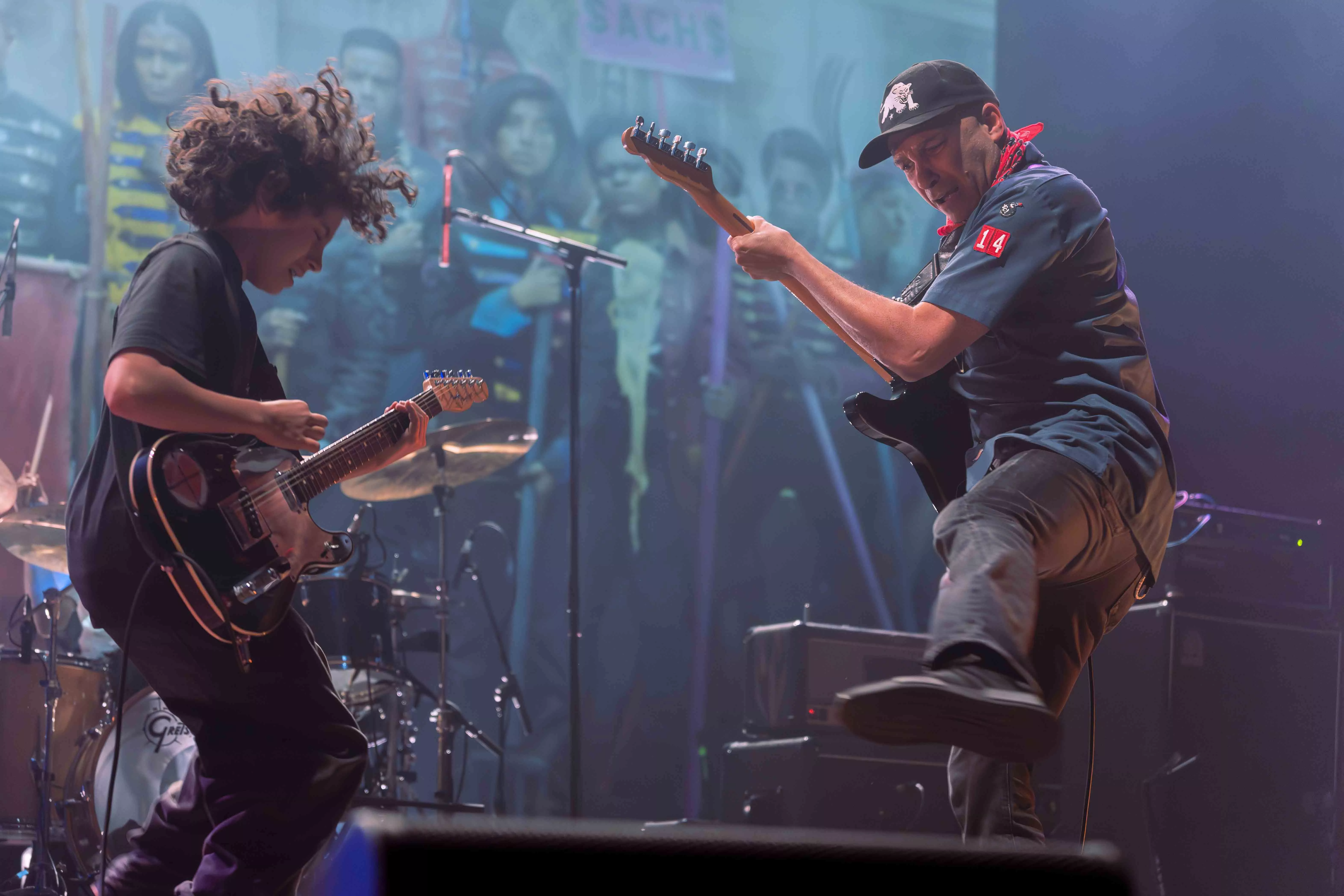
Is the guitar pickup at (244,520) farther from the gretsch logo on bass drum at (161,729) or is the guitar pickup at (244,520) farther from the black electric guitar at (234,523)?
the gretsch logo on bass drum at (161,729)

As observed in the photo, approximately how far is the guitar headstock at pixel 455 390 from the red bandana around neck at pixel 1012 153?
1461 mm

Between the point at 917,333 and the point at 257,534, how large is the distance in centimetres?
146

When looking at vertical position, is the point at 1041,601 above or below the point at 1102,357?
below

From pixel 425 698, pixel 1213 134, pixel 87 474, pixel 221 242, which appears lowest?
pixel 425 698

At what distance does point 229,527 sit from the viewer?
91.7 inches

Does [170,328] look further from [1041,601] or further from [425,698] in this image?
[425,698]

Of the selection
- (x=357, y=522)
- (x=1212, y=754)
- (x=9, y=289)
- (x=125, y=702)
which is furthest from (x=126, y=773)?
(x=1212, y=754)

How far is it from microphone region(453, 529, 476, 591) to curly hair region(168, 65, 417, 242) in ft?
9.21

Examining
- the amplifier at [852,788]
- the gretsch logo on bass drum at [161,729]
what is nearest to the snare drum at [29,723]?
the gretsch logo on bass drum at [161,729]

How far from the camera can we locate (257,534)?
2.38 m

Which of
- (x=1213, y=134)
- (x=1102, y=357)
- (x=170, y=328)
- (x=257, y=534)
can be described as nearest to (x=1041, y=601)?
(x=1102, y=357)

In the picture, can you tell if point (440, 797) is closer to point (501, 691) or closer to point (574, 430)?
point (501, 691)

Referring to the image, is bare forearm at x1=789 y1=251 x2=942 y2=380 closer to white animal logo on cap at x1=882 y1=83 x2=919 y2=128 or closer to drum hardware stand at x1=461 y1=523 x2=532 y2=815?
white animal logo on cap at x1=882 y1=83 x2=919 y2=128

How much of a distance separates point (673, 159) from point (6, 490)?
3495 millimetres
